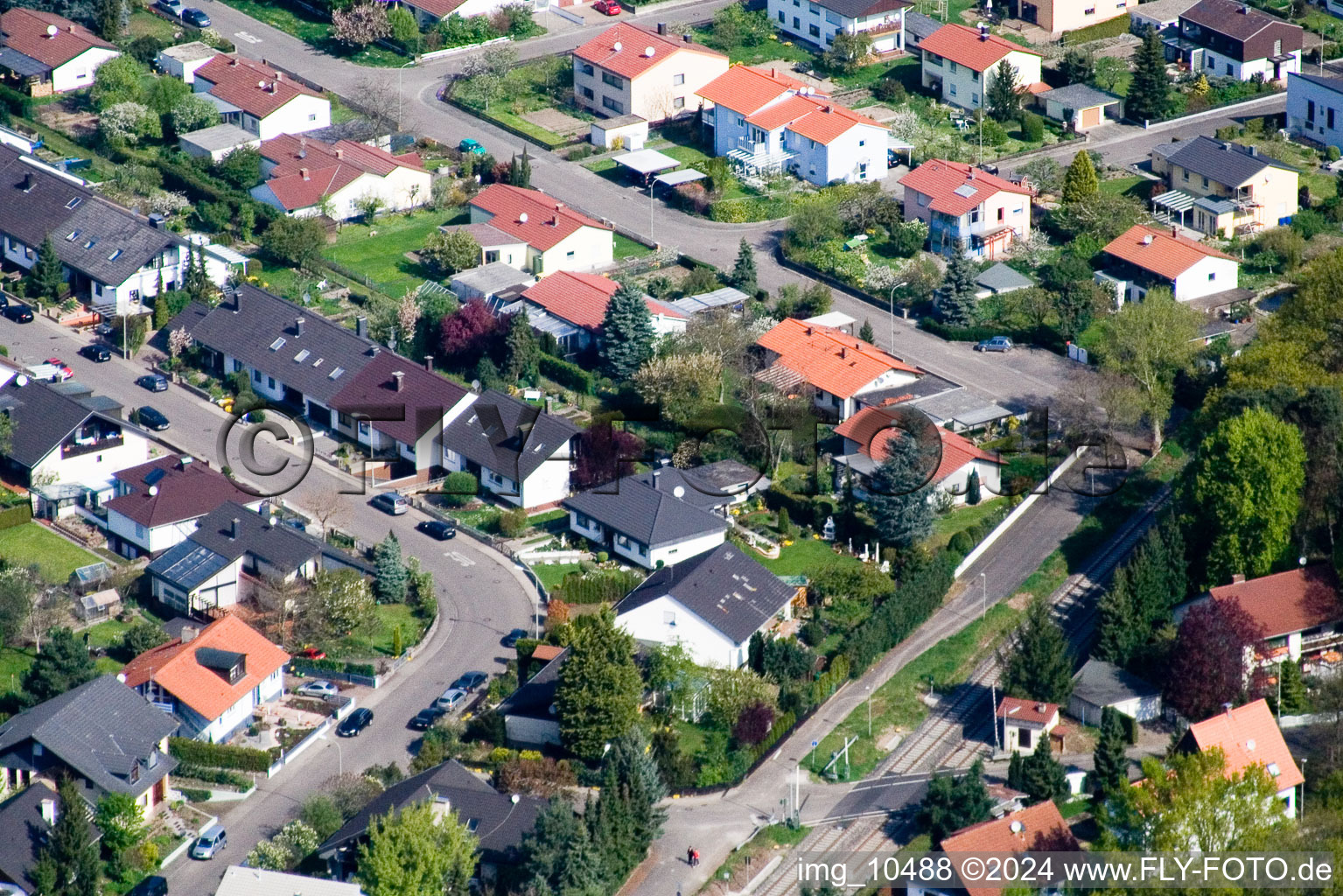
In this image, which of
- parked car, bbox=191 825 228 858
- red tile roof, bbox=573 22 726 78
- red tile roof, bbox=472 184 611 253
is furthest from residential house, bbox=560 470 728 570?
red tile roof, bbox=573 22 726 78

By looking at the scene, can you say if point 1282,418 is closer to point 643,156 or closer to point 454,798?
point 454,798

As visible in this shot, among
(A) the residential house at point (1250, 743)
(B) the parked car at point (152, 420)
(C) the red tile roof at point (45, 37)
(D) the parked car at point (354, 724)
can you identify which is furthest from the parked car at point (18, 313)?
(A) the residential house at point (1250, 743)

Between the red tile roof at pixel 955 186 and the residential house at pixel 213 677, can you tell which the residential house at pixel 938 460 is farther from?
the residential house at pixel 213 677

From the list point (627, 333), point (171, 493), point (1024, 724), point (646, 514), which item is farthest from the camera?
point (627, 333)

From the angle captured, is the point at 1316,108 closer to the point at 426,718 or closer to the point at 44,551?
the point at 426,718

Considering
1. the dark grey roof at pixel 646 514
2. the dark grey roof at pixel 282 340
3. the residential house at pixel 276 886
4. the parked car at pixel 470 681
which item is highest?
the residential house at pixel 276 886

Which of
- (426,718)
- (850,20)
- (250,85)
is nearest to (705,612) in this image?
(426,718)
